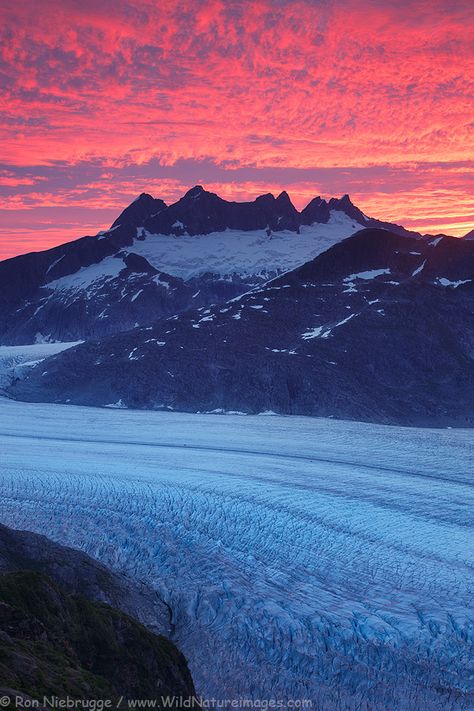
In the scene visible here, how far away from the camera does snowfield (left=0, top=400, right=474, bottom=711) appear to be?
45.4 ft

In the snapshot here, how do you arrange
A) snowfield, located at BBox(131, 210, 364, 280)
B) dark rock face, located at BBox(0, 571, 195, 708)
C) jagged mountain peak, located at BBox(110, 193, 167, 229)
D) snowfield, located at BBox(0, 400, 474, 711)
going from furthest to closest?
jagged mountain peak, located at BBox(110, 193, 167, 229) → snowfield, located at BBox(131, 210, 364, 280) → snowfield, located at BBox(0, 400, 474, 711) → dark rock face, located at BBox(0, 571, 195, 708)

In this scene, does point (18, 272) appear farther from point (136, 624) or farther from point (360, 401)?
point (136, 624)

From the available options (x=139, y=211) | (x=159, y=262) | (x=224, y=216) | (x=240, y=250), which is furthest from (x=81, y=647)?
(x=139, y=211)

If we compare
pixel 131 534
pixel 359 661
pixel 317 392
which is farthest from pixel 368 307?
pixel 359 661

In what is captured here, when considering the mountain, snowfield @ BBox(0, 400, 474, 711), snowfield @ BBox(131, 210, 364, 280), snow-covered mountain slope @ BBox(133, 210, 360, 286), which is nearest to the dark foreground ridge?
snowfield @ BBox(0, 400, 474, 711)

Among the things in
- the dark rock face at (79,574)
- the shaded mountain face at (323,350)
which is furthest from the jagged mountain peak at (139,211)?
the dark rock face at (79,574)

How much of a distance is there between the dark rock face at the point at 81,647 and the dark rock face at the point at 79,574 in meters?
2.30

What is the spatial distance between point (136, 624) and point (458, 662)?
262 inches

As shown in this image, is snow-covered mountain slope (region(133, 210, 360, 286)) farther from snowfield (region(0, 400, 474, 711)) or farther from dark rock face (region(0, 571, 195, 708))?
dark rock face (region(0, 571, 195, 708))

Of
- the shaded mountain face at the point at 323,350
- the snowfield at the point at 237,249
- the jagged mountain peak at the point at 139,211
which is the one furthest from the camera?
the jagged mountain peak at the point at 139,211

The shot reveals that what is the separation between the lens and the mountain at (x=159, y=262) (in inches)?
5610

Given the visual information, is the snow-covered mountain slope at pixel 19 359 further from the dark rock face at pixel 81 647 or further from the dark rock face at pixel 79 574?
the dark rock face at pixel 81 647

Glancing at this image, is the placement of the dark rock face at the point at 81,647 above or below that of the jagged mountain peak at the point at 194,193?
below

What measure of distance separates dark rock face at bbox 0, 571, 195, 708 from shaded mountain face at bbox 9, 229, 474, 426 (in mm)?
53319
